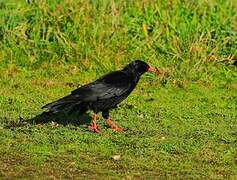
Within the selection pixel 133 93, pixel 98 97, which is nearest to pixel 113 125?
pixel 98 97

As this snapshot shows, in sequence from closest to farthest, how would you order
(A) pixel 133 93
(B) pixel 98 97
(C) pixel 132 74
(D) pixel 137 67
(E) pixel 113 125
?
(B) pixel 98 97
(E) pixel 113 125
(C) pixel 132 74
(D) pixel 137 67
(A) pixel 133 93

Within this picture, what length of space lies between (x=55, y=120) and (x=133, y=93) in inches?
75.2

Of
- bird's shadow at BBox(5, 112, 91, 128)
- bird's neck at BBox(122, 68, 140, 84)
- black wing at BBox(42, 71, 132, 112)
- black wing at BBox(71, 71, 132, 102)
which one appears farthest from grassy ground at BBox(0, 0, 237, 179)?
bird's neck at BBox(122, 68, 140, 84)

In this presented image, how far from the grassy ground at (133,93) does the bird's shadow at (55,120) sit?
2cm

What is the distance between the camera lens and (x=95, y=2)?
36.9 feet

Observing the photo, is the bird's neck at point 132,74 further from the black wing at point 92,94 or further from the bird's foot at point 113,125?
the bird's foot at point 113,125

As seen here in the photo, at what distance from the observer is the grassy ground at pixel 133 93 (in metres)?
6.57

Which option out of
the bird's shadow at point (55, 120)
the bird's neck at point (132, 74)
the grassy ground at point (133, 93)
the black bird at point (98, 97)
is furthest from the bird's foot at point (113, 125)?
the bird's neck at point (132, 74)

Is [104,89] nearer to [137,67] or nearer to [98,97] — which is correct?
[98,97]

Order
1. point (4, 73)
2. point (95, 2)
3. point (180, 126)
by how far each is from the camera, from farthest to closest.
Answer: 1. point (95, 2)
2. point (4, 73)
3. point (180, 126)

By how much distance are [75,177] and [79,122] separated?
7.09 feet

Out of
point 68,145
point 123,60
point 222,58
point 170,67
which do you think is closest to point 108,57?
point 123,60

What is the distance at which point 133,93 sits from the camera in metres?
9.79

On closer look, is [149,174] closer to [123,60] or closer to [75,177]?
[75,177]
